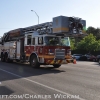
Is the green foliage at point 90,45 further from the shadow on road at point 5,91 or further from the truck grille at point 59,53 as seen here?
the shadow on road at point 5,91

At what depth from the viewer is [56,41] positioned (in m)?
15.9

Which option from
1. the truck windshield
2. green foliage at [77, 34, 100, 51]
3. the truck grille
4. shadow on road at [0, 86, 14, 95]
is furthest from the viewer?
green foliage at [77, 34, 100, 51]

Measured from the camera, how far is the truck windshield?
15.6 m

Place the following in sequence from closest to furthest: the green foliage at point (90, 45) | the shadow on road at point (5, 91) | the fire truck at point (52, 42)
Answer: the shadow on road at point (5, 91), the fire truck at point (52, 42), the green foliage at point (90, 45)

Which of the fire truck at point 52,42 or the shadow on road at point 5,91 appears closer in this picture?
the shadow on road at point 5,91

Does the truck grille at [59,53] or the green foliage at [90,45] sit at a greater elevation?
the green foliage at [90,45]

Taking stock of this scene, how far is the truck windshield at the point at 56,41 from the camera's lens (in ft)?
51.2

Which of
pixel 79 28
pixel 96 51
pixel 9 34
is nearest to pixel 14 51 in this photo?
pixel 9 34

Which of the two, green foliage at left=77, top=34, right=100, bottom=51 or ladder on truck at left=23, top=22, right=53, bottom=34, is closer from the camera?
ladder on truck at left=23, top=22, right=53, bottom=34

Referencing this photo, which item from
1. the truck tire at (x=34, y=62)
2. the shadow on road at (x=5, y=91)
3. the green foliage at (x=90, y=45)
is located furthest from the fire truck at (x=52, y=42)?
the green foliage at (x=90, y=45)

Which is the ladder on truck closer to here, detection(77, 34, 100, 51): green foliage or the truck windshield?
the truck windshield

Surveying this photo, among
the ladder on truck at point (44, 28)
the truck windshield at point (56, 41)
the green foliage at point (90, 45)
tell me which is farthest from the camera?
the green foliage at point (90, 45)

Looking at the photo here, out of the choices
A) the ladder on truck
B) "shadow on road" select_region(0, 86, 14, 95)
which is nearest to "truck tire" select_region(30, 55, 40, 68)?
the ladder on truck

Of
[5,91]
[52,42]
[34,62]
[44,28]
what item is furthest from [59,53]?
[5,91]
